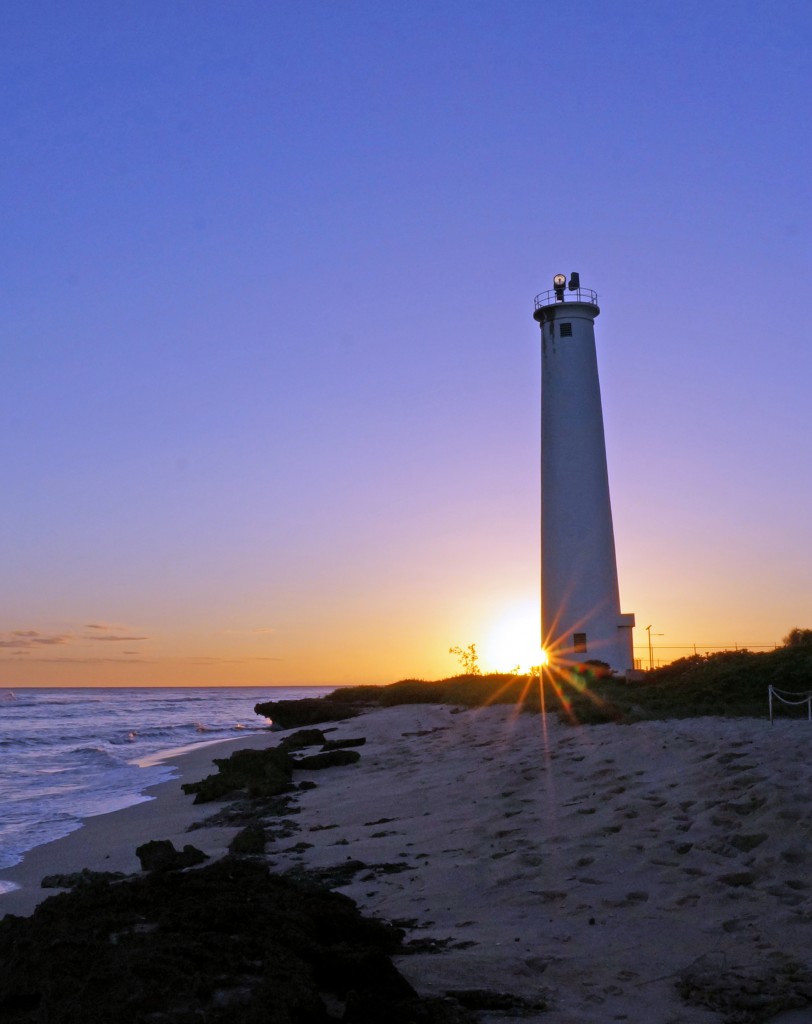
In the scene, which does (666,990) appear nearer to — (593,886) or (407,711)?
(593,886)

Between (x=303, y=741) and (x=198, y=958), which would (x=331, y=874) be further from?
(x=303, y=741)

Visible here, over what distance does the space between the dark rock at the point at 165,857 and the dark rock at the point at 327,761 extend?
9077mm

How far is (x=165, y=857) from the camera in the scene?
830cm

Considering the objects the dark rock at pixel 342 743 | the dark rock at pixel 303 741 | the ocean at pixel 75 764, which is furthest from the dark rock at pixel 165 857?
the dark rock at pixel 303 741

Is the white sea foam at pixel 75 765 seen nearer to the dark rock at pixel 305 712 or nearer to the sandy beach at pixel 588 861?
the sandy beach at pixel 588 861

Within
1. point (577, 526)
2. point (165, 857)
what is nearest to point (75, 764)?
point (577, 526)

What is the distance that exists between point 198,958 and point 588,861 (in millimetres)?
3932

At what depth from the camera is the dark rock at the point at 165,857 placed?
8141 mm

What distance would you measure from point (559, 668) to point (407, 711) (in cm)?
479

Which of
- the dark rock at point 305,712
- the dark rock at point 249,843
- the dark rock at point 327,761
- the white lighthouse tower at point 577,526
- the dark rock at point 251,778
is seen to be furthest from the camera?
the dark rock at point 305,712

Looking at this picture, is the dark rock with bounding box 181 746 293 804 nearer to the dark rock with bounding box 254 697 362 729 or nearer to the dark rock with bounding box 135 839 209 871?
the dark rock with bounding box 135 839 209 871

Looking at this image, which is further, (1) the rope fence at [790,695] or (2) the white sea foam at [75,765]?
(2) the white sea foam at [75,765]

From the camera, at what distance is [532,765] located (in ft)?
42.3

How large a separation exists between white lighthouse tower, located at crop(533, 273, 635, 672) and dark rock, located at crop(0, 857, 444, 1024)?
813 inches
